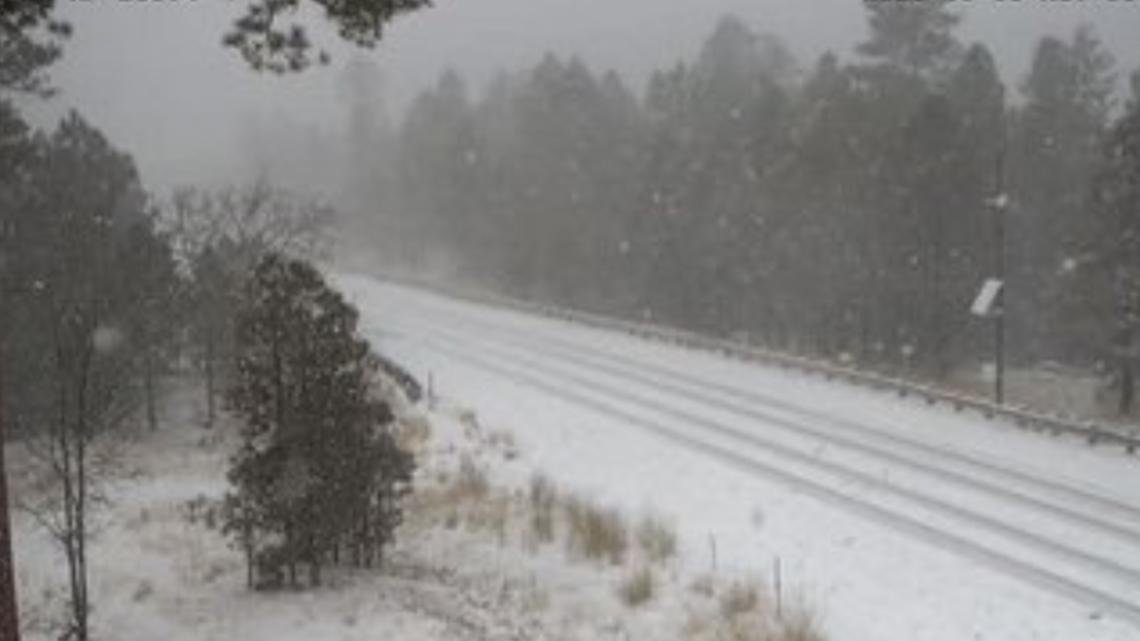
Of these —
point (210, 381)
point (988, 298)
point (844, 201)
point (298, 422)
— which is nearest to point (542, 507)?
point (298, 422)

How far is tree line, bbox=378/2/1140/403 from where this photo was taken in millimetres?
52344

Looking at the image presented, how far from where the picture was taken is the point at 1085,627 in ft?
64.7

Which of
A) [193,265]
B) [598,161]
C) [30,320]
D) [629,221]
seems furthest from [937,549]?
[598,161]

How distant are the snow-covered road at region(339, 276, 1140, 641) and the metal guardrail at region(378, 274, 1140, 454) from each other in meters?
0.42

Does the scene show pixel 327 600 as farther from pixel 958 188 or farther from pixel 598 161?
pixel 598 161


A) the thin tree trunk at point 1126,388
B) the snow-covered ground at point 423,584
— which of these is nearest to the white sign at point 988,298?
the thin tree trunk at point 1126,388

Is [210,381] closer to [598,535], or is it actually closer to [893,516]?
[598,535]

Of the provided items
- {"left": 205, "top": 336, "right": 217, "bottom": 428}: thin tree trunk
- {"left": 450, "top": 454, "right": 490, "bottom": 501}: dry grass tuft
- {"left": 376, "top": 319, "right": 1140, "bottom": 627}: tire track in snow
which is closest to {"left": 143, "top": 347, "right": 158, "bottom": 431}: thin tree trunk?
{"left": 205, "top": 336, "right": 217, "bottom": 428}: thin tree trunk

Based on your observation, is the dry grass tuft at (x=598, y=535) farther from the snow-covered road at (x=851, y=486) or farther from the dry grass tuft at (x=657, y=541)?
the snow-covered road at (x=851, y=486)

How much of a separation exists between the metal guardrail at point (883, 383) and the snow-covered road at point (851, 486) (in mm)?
421

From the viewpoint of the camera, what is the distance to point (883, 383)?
1508 inches

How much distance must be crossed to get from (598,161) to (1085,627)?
2174 inches

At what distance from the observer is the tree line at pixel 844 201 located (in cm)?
5234

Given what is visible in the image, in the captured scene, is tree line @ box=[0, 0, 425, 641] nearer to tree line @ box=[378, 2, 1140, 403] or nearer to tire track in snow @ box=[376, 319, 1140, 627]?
tire track in snow @ box=[376, 319, 1140, 627]
